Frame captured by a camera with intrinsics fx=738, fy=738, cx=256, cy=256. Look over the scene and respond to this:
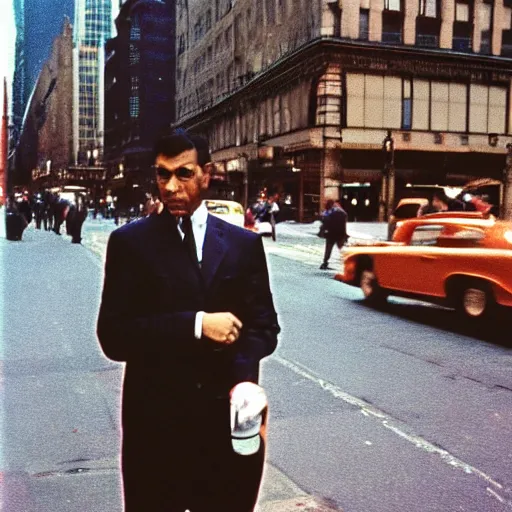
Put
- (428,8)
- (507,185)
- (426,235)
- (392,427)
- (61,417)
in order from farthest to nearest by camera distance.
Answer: (507,185) → (428,8) → (426,235) → (61,417) → (392,427)

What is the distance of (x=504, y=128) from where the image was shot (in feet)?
136

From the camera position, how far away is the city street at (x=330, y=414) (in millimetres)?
4098

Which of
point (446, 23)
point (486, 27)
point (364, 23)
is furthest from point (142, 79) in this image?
point (486, 27)

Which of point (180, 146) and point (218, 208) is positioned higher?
point (180, 146)

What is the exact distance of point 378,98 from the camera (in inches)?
1511

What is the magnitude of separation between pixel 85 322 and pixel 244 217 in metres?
15.0

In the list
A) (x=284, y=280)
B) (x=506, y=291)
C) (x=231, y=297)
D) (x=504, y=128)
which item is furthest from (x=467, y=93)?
(x=231, y=297)

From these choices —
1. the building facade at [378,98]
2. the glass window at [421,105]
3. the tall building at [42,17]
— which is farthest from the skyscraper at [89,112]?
the tall building at [42,17]

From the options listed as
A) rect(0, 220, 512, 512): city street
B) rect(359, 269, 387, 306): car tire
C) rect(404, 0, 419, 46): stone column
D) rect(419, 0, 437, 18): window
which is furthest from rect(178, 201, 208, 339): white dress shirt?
rect(419, 0, 437, 18): window

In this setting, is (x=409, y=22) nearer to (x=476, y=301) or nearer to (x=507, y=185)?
(x=507, y=185)

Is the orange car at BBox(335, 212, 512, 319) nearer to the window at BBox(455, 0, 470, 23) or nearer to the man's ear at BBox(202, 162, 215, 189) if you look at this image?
the man's ear at BBox(202, 162, 215, 189)

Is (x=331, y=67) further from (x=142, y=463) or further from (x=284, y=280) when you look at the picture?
(x=142, y=463)

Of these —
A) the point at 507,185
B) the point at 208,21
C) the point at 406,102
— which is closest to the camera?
the point at 406,102

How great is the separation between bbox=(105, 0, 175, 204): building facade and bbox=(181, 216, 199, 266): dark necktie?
253 feet
